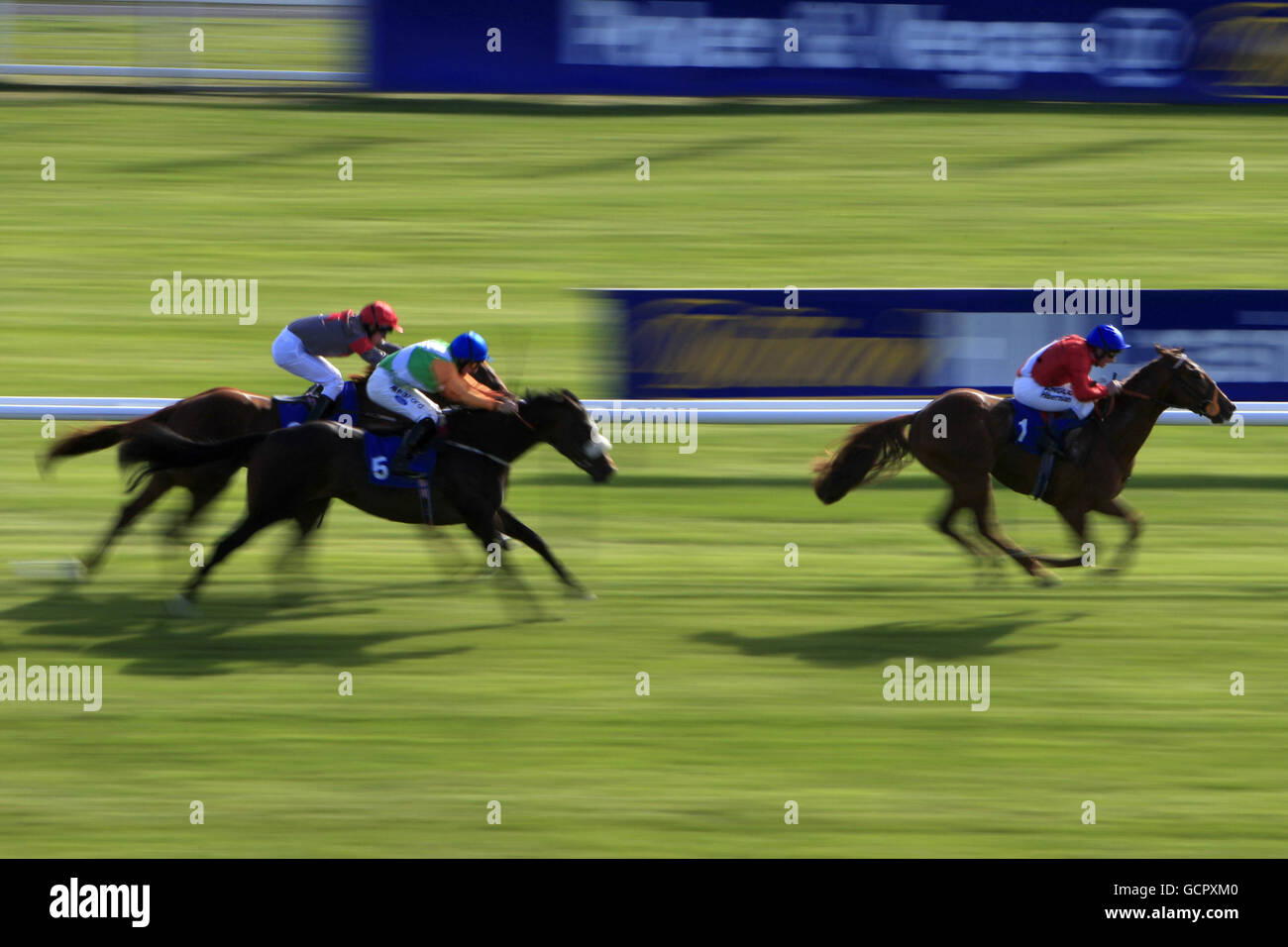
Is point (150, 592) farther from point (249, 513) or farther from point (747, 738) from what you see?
point (747, 738)

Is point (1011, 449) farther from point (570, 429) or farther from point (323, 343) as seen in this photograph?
point (323, 343)

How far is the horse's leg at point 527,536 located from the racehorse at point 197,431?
79cm

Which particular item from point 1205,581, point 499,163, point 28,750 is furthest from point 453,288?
point 28,750

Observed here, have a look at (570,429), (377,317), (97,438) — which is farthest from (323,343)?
(570,429)

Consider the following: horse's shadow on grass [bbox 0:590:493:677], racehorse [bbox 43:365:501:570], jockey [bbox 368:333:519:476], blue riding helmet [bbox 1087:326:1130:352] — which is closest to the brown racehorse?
blue riding helmet [bbox 1087:326:1130:352]

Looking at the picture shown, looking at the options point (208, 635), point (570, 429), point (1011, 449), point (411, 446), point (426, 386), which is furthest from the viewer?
point (1011, 449)

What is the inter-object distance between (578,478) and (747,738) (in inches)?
208

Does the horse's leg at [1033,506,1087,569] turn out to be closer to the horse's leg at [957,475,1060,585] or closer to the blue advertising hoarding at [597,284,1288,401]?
the horse's leg at [957,475,1060,585]

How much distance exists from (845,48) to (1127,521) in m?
11.2

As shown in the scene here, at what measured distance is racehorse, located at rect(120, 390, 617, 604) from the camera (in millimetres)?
9070

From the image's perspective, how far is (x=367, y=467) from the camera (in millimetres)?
9211

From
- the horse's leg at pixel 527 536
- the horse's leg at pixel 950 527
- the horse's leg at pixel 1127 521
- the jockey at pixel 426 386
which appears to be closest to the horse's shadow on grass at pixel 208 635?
the horse's leg at pixel 527 536

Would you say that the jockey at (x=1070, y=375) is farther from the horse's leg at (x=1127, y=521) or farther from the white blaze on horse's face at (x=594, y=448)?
the white blaze on horse's face at (x=594, y=448)

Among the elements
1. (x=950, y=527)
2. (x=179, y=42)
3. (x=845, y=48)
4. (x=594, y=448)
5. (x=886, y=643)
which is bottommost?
(x=886, y=643)
